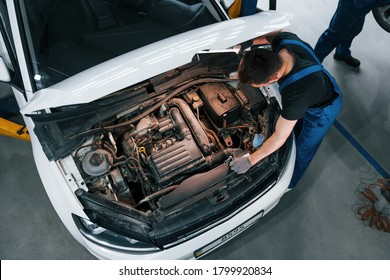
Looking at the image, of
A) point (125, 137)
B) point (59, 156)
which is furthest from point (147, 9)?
point (59, 156)

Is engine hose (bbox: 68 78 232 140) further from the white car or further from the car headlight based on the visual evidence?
the car headlight

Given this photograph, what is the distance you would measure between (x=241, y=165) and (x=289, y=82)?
1.78ft

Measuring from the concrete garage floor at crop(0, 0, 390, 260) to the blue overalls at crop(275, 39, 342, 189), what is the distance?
1.51ft

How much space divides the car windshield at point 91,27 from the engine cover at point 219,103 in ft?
1.49

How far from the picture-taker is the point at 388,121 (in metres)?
3.18

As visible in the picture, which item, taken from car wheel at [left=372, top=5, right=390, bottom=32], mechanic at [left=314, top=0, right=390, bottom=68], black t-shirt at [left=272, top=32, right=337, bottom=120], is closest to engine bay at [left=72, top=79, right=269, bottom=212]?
black t-shirt at [left=272, top=32, right=337, bottom=120]

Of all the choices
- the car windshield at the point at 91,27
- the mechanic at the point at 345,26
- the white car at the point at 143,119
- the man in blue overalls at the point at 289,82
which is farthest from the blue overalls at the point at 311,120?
the mechanic at the point at 345,26

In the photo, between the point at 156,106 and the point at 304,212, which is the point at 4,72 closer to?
the point at 156,106

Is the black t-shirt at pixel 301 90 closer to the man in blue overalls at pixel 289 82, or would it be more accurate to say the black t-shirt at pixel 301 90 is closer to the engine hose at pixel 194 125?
the man in blue overalls at pixel 289 82

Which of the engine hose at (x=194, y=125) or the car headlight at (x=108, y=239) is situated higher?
the engine hose at (x=194, y=125)

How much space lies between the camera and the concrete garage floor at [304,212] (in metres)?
2.43

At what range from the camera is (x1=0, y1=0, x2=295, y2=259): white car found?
1759 mm
